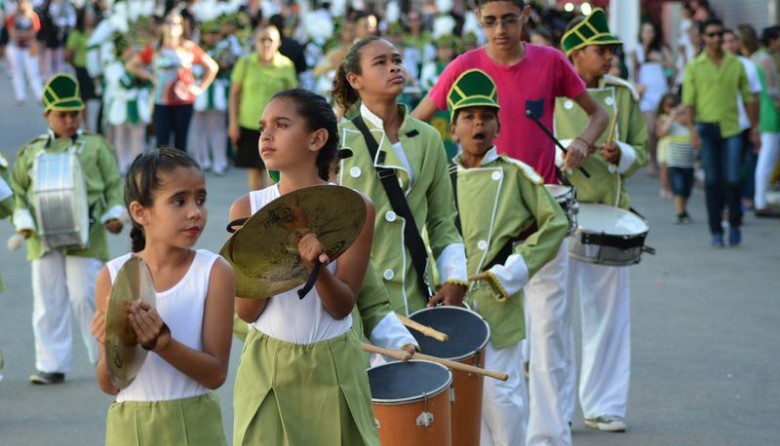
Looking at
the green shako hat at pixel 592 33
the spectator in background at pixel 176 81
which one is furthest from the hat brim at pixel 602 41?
the spectator in background at pixel 176 81

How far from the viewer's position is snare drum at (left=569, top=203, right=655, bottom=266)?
7109 millimetres

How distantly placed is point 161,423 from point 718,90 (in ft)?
35.0

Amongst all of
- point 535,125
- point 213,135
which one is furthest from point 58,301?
point 213,135

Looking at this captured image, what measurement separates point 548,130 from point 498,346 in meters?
1.20

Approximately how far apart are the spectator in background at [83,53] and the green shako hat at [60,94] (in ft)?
45.4

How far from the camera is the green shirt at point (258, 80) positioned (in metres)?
16.1

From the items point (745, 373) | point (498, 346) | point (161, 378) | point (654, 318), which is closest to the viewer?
point (161, 378)

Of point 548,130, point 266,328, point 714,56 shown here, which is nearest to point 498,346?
point 548,130

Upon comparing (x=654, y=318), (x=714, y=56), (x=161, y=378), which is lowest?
(x=654, y=318)

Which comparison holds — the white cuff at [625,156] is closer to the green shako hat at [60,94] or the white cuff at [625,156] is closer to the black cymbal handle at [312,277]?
the green shako hat at [60,94]

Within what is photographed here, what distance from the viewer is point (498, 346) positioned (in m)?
6.09

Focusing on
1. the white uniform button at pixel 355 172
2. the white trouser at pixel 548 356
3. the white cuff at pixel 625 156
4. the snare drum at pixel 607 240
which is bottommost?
the white trouser at pixel 548 356

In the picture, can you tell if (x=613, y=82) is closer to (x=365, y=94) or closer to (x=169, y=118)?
(x=365, y=94)

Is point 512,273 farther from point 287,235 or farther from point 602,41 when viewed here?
point 287,235
